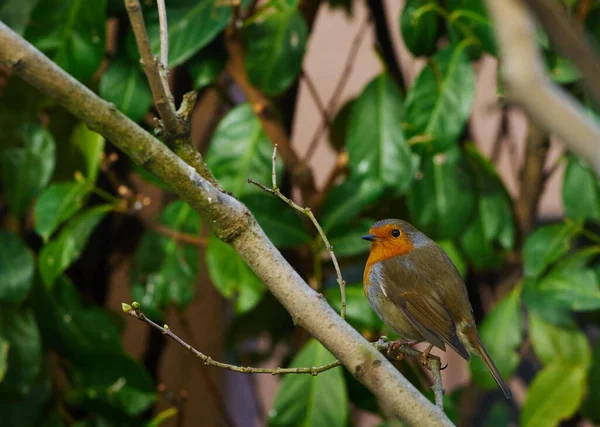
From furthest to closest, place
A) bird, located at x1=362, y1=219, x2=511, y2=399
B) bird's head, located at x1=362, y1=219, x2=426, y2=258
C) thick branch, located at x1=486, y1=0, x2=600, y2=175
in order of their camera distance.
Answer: bird's head, located at x1=362, y1=219, x2=426, y2=258, bird, located at x1=362, y1=219, x2=511, y2=399, thick branch, located at x1=486, y1=0, x2=600, y2=175

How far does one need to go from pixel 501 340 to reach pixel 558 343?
6.2 inches

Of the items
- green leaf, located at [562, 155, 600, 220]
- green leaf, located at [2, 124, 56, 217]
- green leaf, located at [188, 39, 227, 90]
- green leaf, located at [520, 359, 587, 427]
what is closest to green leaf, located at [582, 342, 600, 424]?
green leaf, located at [520, 359, 587, 427]

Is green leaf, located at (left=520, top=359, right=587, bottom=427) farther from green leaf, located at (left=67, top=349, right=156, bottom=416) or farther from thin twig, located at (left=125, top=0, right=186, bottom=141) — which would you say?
thin twig, located at (left=125, top=0, right=186, bottom=141)

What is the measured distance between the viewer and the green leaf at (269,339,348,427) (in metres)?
1.86

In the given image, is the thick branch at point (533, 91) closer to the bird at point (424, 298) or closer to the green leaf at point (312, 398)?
the bird at point (424, 298)

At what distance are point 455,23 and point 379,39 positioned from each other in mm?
525

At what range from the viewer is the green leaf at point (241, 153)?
1990 millimetres

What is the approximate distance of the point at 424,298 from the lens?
1.33 meters

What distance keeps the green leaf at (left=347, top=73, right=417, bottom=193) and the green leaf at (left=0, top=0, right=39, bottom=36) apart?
0.82 m

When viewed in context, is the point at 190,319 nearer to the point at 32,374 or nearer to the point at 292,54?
the point at 32,374

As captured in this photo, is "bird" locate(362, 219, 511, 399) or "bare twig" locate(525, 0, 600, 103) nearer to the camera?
"bare twig" locate(525, 0, 600, 103)

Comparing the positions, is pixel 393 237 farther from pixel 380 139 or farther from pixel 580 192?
pixel 580 192

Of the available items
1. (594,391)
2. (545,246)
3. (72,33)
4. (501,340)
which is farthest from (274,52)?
(594,391)

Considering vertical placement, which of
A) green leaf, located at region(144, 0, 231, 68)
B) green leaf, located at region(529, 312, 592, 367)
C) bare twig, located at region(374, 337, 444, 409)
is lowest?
green leaf, located at region(529, 312, 592, 367)
